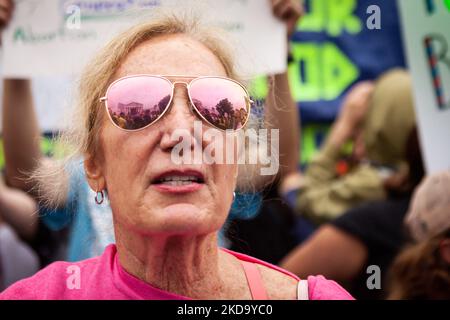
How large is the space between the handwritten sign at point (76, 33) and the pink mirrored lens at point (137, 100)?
0.53 m

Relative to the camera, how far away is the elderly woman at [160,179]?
140 centimetres

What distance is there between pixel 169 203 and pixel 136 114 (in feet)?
0.64

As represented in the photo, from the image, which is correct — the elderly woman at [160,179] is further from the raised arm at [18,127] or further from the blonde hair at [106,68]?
the raised arm at [18,127]

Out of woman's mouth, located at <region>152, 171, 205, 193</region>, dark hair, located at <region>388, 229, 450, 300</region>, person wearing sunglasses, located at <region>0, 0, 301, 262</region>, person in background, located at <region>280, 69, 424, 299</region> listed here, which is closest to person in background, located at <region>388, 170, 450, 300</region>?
dark hair, located at <region>388, 229, 450, 300</region>

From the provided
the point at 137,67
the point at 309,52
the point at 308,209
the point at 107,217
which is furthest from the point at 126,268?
the point at 309,52

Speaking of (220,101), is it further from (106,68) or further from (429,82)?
(429,82)

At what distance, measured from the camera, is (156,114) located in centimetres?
142

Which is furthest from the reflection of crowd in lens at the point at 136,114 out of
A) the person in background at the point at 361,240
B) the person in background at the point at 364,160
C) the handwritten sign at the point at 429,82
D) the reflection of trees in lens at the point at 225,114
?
the person in background at the point at 364,160

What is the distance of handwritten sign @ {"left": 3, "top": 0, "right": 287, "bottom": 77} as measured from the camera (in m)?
2.03

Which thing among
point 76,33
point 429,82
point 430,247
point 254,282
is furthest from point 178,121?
point 429,82

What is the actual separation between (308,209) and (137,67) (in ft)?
5.91

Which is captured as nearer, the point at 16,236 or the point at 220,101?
the point at 220,101

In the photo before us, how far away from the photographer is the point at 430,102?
2.61 meters
